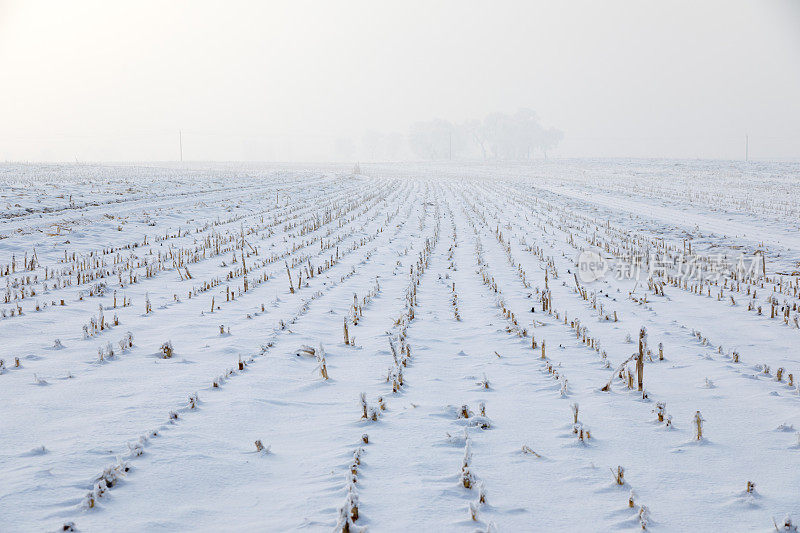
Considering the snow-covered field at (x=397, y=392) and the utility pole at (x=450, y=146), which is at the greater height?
the utility pole at (x=450, y=146)

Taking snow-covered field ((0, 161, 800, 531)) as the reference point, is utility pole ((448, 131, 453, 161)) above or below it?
above

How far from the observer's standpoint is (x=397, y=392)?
463 cm

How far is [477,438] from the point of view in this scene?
3.79 meters

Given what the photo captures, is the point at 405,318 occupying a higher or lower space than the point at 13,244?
lower

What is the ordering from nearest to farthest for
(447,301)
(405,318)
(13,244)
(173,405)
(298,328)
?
Result: (173,405) → (298,328) → (405,318) → (447,301) → (13,244)

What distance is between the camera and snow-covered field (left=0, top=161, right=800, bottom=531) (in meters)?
2.96

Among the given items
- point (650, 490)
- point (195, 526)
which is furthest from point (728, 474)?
point (195, 526)

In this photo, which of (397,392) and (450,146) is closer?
(397,392)

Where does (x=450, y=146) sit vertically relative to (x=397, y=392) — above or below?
above

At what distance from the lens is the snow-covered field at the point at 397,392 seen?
9.71 feet

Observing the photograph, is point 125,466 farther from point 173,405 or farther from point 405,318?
point 405,318

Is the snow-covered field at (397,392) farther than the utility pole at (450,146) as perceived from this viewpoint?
No

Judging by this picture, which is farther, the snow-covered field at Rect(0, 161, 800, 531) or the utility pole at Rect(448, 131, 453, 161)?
the utility pole at Rect(448, 131, 453, 161)

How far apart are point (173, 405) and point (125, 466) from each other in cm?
101
